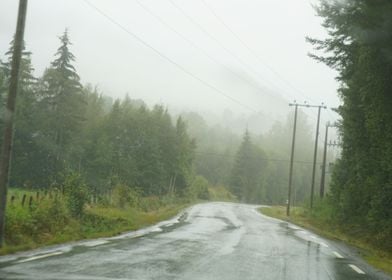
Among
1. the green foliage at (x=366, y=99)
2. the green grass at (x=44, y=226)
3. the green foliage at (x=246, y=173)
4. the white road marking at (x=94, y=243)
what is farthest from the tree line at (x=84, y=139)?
the white road marking at (x=94, y=243)

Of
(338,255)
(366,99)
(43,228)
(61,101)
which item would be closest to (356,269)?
(338,255)

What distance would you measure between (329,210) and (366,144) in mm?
12196

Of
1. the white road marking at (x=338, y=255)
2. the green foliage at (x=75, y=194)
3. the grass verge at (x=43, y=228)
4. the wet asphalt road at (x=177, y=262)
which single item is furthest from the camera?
the green foliage at (x=75, y=194)

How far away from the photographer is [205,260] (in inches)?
438

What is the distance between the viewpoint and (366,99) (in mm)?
20406

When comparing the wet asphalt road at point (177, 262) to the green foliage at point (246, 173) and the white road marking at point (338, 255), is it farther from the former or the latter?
the green foliage at point (246, 173)

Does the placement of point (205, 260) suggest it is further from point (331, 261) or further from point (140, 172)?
point (140, 172)

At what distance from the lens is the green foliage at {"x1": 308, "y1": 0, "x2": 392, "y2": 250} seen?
16.4 meters

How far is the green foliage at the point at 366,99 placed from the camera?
644 inches

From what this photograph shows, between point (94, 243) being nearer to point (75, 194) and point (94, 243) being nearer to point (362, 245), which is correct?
point (75, 194)

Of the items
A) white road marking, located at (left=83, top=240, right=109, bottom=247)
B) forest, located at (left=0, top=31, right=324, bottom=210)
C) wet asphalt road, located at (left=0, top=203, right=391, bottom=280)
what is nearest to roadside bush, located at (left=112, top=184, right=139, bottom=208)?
forest, located at (left=0, top=31, right=324, bottom=210)

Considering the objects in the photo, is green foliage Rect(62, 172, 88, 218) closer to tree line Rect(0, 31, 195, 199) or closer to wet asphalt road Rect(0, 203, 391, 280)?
wet asphalt road Rect(0, 203, 391, 280)

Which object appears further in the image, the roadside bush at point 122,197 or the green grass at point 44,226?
the roadside bush at point 122,197

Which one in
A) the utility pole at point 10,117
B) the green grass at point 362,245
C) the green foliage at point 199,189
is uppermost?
the utility pole at point 10,117
